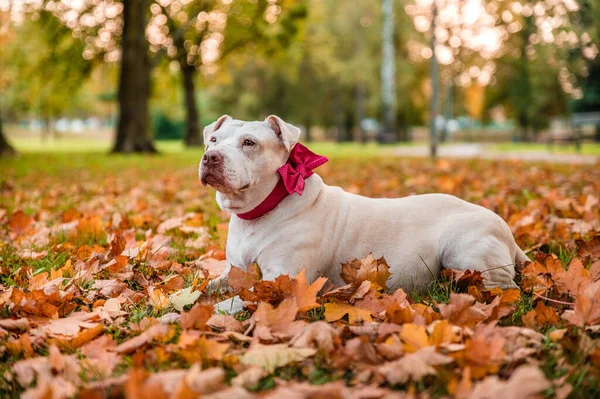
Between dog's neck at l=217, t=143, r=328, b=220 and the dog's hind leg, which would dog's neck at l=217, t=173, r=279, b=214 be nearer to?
dog's neck at l=217, t=143, r=328, b=220

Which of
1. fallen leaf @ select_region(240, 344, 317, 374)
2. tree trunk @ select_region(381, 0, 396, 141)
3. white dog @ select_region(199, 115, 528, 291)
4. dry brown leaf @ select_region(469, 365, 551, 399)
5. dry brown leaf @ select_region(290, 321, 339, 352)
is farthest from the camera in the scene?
tree trunk @ select_region(381, 0, 396, 141)

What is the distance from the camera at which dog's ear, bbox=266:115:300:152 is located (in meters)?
2.96

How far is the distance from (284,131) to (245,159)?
0.28 m

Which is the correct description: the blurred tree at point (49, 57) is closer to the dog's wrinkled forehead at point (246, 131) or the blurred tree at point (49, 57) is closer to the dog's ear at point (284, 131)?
the dog's wrinkled forehead at point (246, 131)

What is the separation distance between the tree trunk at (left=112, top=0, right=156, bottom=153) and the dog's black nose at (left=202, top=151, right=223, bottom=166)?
642 inches

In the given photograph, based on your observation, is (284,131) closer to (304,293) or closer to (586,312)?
(304,293)

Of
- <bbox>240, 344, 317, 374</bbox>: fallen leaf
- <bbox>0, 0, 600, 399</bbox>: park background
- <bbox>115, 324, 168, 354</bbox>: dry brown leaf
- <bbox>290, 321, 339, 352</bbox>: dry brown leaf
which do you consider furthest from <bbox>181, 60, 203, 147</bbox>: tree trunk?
<bbox>240, 344, 317, 374</bbox>: fallen leaf

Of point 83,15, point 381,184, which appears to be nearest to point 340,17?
point 83,15

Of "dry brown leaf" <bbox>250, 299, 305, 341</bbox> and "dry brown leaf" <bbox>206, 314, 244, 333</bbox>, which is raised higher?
"dry brown leaf" <bbox>250, 299, 305, 341</bbox>

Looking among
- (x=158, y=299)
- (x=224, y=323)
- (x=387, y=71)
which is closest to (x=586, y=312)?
(x=224, y=323)

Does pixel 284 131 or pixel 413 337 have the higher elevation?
pixel 284 131

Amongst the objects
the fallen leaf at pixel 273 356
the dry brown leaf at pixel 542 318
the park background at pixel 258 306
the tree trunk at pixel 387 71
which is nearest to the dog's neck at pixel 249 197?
the park background at pixel 258 306

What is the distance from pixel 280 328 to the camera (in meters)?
2.25

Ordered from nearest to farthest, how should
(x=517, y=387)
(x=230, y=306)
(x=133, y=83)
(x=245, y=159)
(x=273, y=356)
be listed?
(x=517, y=387) → (x=273, y=356) → (x=230, y=306) → (x=245, y=159) → (x=133, y=83)
